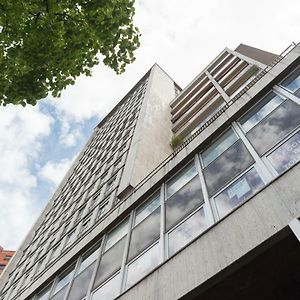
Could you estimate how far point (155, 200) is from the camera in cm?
964

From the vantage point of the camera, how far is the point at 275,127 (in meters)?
7.59

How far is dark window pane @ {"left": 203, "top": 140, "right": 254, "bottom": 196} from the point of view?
7482 mm

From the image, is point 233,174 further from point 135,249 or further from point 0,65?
point 0,65

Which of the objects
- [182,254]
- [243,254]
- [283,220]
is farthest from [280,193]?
[182,254]

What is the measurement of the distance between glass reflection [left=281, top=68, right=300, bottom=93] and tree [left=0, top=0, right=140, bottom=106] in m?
4.93

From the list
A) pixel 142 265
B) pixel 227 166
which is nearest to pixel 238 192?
pixel 227 166

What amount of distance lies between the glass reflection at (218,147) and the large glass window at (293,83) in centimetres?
197

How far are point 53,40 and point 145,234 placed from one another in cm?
596

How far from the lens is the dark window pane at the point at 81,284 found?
30.2 feet

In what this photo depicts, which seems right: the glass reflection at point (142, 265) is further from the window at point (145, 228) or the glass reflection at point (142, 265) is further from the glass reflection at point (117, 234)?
the glass reflection at point (117, 234)

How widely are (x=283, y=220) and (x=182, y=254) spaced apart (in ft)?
7.60

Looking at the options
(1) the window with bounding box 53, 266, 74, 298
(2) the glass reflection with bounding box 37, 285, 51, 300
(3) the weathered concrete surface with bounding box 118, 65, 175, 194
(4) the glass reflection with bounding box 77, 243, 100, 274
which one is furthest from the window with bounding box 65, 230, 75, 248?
(4) the glass reflection with bounding box 77, 243, 100, 274

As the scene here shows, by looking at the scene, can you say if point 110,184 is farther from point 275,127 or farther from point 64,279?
point 275,127

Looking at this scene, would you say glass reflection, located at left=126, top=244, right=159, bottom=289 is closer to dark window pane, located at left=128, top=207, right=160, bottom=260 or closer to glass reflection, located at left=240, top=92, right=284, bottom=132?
dark window pane, located at left=128, top=207, right=160, bottom=260
